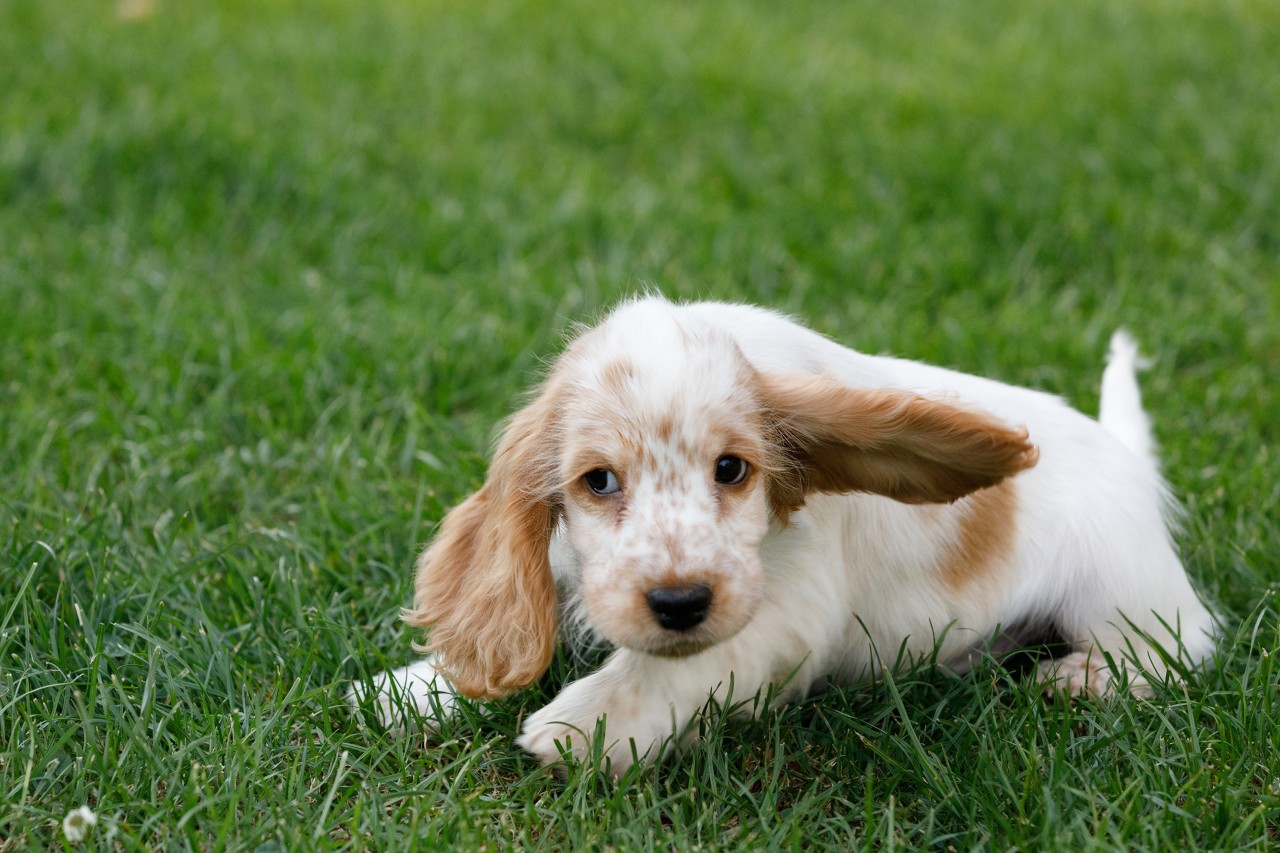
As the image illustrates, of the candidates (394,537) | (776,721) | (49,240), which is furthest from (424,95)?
(776,721)

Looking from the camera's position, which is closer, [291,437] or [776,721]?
[776,721]

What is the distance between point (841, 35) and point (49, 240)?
521 centimetres

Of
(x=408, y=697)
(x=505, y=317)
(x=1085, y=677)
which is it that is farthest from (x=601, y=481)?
(x=505, y=317)

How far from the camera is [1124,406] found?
13.4 ft

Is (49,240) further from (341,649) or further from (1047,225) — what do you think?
(1047,225)

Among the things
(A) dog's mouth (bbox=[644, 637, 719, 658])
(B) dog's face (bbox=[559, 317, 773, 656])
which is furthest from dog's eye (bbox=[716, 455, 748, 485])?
(A) dog's mouth (bbox=[644, 637, 719, 658])

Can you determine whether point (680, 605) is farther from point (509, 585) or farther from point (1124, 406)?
point (1124, 406)

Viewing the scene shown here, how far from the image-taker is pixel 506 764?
10.1 ft

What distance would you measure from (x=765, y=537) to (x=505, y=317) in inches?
107

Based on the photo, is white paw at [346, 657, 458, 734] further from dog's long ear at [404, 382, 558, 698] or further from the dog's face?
the dog's face

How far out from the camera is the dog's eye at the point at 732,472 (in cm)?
270

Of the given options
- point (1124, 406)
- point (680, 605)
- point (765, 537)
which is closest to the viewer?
point (680, 605)

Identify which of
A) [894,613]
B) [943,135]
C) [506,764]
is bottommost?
[506,764]

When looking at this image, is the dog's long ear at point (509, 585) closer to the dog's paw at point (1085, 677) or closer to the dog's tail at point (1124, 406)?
the dog's paw at point (1085, 677)
